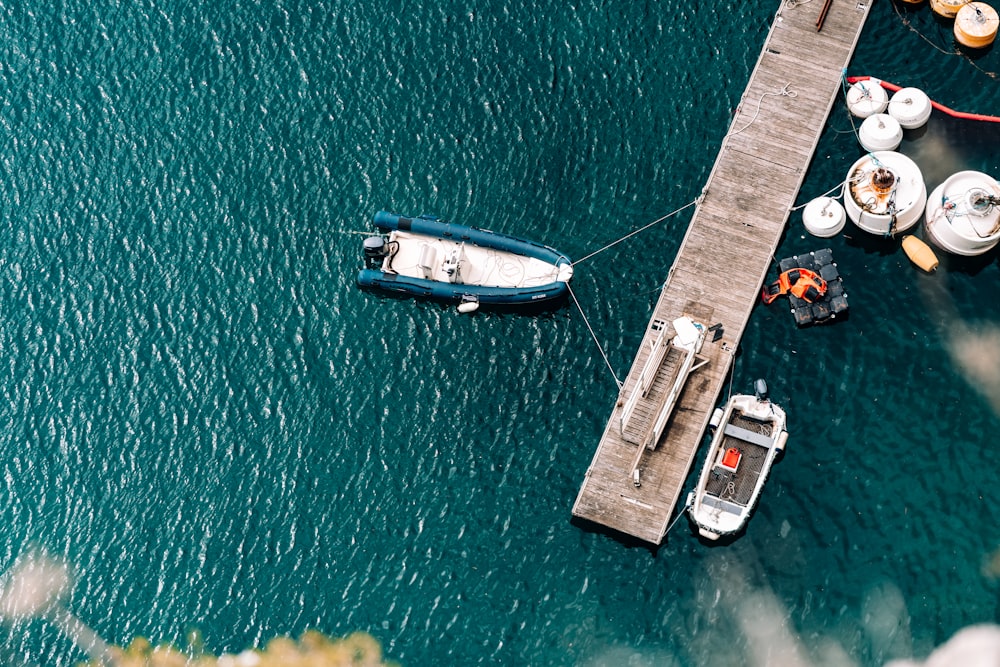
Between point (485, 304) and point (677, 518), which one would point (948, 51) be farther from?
point (677, 518)

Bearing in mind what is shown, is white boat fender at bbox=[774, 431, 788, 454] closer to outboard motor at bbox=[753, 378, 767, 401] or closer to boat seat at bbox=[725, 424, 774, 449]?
boat seat at bbox=[725, 424, 774, 449]

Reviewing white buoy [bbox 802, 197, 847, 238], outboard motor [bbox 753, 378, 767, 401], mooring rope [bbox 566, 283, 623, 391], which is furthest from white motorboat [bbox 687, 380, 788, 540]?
white buoy [bbox 802, 197, 847, 238]

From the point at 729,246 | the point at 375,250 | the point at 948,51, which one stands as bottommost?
Result: the point at 375,250

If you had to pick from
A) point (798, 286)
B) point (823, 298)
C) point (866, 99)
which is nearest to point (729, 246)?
point (798, 286)

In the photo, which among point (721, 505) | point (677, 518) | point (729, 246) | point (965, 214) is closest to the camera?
point (721, 505)

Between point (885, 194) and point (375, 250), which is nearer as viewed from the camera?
point (885, 194)

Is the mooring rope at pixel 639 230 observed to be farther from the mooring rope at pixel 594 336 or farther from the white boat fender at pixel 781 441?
the white boat fender at pixel 781 441

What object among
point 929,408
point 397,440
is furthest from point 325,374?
point 929,408
